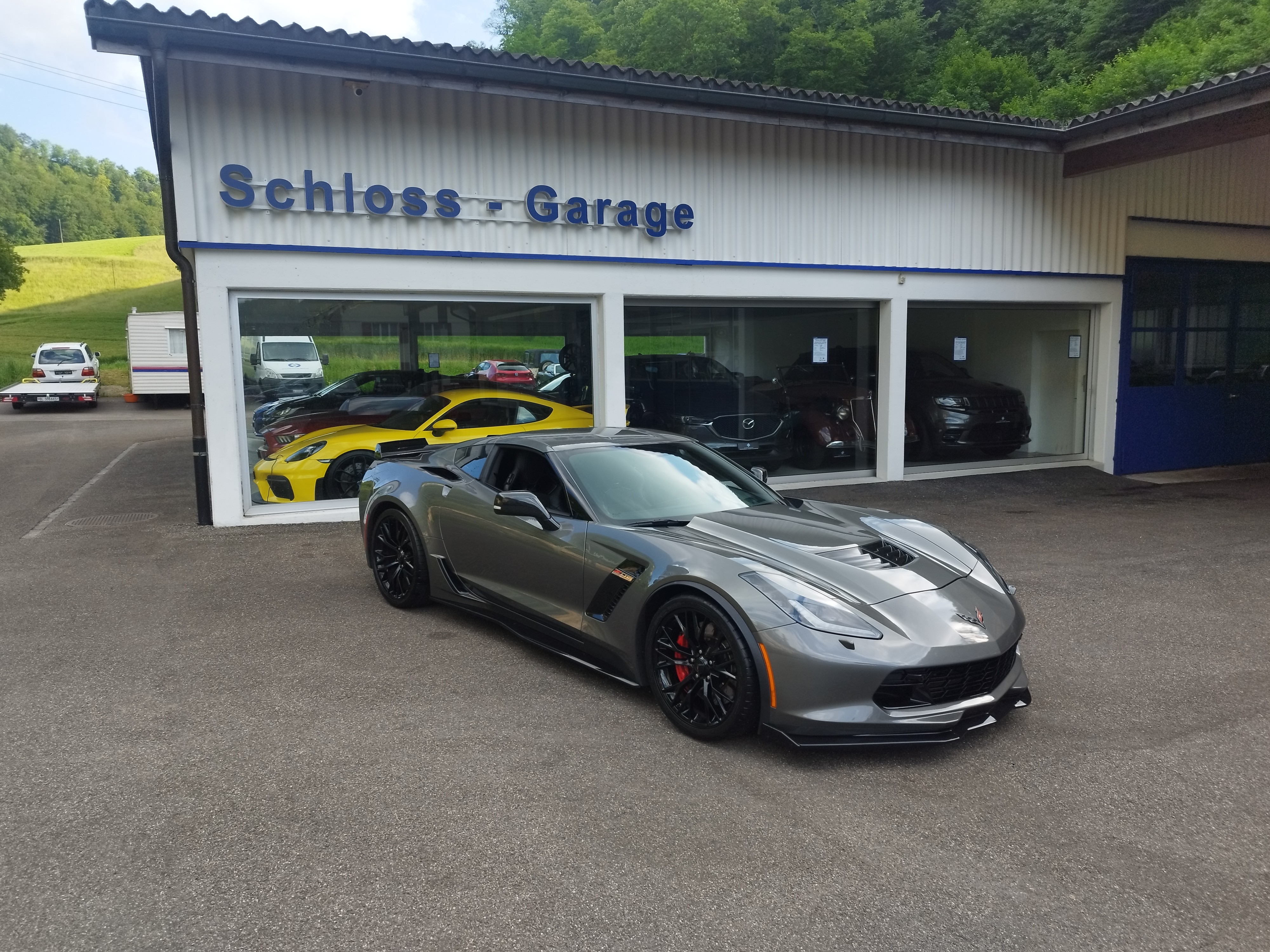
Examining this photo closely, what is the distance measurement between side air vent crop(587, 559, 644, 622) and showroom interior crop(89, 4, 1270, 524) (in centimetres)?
574

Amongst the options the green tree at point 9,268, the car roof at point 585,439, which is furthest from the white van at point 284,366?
the green tree at point 9,268

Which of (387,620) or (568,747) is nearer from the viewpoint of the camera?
(568,747)

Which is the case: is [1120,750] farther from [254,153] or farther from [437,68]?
[254,153]

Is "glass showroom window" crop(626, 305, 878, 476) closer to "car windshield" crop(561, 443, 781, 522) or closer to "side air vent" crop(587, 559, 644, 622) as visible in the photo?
"car windshield" crop(561, 443, 781, 522)

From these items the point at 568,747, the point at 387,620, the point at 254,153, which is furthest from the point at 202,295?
the point at 568,747

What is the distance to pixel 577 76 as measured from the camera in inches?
343

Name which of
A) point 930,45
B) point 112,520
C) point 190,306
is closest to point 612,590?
point 190,306

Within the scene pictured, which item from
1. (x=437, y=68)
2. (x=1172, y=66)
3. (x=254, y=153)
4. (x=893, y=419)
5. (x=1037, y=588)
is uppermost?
(x=1172, y=66)

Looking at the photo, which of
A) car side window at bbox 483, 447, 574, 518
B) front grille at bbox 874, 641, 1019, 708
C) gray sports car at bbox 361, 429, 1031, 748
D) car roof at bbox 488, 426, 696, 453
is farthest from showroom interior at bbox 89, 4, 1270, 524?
front grille at bbox 874, 641, 1019, 708

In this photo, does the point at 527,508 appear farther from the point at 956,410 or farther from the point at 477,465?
the point at 956,410

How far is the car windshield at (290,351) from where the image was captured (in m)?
9.28

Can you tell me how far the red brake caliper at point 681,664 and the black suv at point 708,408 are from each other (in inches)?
271

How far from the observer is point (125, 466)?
544 inches

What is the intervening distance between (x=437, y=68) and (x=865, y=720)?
705 centimetres
